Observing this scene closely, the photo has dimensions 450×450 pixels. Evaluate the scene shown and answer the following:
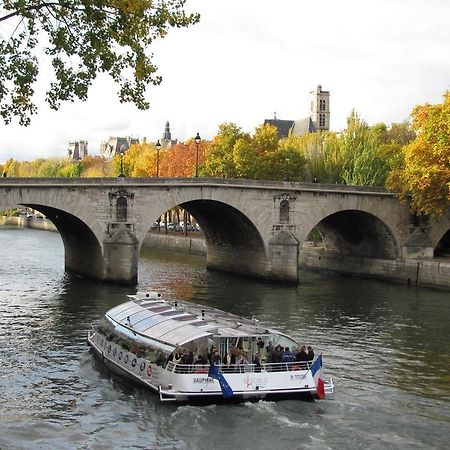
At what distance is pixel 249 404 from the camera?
959 inches

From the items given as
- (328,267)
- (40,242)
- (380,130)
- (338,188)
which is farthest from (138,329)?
(40,242)

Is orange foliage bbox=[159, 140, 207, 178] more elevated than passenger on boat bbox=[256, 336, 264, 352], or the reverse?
orange foliage bbox=[159, 140, 207, 178]

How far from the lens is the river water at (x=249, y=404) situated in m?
22.0

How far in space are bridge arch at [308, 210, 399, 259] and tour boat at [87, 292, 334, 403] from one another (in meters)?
37.0

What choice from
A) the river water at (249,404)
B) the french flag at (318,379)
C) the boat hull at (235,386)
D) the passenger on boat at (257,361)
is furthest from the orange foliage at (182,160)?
the boat hull at (235,386)

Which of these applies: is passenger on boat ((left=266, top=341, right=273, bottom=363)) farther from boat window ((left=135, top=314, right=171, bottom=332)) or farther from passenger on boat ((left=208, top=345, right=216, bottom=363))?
boat window ((left=135, top=314, right=171, bottom=332))

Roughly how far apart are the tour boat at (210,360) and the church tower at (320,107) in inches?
5562

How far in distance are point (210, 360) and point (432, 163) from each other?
37.0 m

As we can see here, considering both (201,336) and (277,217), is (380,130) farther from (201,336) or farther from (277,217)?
(201,336)

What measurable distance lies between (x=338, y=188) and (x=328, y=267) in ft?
28.6

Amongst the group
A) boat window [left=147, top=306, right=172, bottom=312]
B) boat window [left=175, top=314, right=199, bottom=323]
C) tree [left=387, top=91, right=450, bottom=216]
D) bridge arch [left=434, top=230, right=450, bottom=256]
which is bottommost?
boat window [left=175, top=314, right=199, bottom=323]

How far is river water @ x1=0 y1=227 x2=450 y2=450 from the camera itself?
2195 centimetres

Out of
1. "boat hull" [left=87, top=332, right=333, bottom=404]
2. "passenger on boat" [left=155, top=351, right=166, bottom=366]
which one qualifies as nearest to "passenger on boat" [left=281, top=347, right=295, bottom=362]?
"boat hull" [left=87, top=332, right=333, bottom=404]

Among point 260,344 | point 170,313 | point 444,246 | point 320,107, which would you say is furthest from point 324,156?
point 320,107
